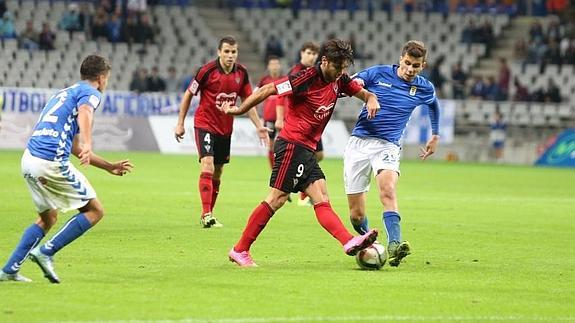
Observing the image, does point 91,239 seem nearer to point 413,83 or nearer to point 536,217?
point 413,83

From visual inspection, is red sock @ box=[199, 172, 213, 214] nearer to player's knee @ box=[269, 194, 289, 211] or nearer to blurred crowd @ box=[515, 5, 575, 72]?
player's knee @ box=[269, 194, 289, 211]

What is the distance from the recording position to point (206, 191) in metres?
14.6

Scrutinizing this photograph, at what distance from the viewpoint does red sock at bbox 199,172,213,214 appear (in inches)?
573

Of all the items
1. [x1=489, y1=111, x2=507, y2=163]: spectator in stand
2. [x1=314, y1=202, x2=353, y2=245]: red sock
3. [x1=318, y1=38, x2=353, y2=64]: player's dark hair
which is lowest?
[x1=489, y1=111, x2=507, y2=163]: spectator in stand

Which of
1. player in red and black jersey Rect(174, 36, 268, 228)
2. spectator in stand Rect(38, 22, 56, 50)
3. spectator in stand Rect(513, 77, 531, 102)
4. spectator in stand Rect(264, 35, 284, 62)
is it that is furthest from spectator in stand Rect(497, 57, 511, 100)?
player in red and black jersey Rect(174, 36, 268, 228)

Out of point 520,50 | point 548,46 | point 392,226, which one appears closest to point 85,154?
point 392,226

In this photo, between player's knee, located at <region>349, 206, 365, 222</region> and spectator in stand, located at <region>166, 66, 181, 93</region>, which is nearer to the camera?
player's knee, located at <region>349, 206, 365, 222</region>

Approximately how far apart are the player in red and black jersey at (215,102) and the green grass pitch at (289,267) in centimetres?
79

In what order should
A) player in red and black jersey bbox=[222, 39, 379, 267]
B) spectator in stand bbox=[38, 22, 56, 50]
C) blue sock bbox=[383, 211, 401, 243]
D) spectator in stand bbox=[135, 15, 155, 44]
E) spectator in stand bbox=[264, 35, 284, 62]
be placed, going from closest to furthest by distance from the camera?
player in red and black jersey bbox=[222, 39, 379, 267] < blue sock bbox=[383, 211, 401, 243] < spectator in stand bbox=[38, 22, 56, 50] < spectator in stand bbox=[135, 15, 155, 44] < spectator in stand bbox=[264, 35, 284, 62]

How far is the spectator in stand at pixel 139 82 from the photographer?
114 ft

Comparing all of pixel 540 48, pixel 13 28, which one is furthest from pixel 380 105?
pixel 540 48

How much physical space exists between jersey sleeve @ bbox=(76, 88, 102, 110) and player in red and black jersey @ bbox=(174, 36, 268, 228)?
18.7 ft

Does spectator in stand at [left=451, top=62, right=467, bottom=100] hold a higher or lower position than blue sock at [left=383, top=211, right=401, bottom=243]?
lower

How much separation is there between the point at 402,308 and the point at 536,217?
31.2 feet
